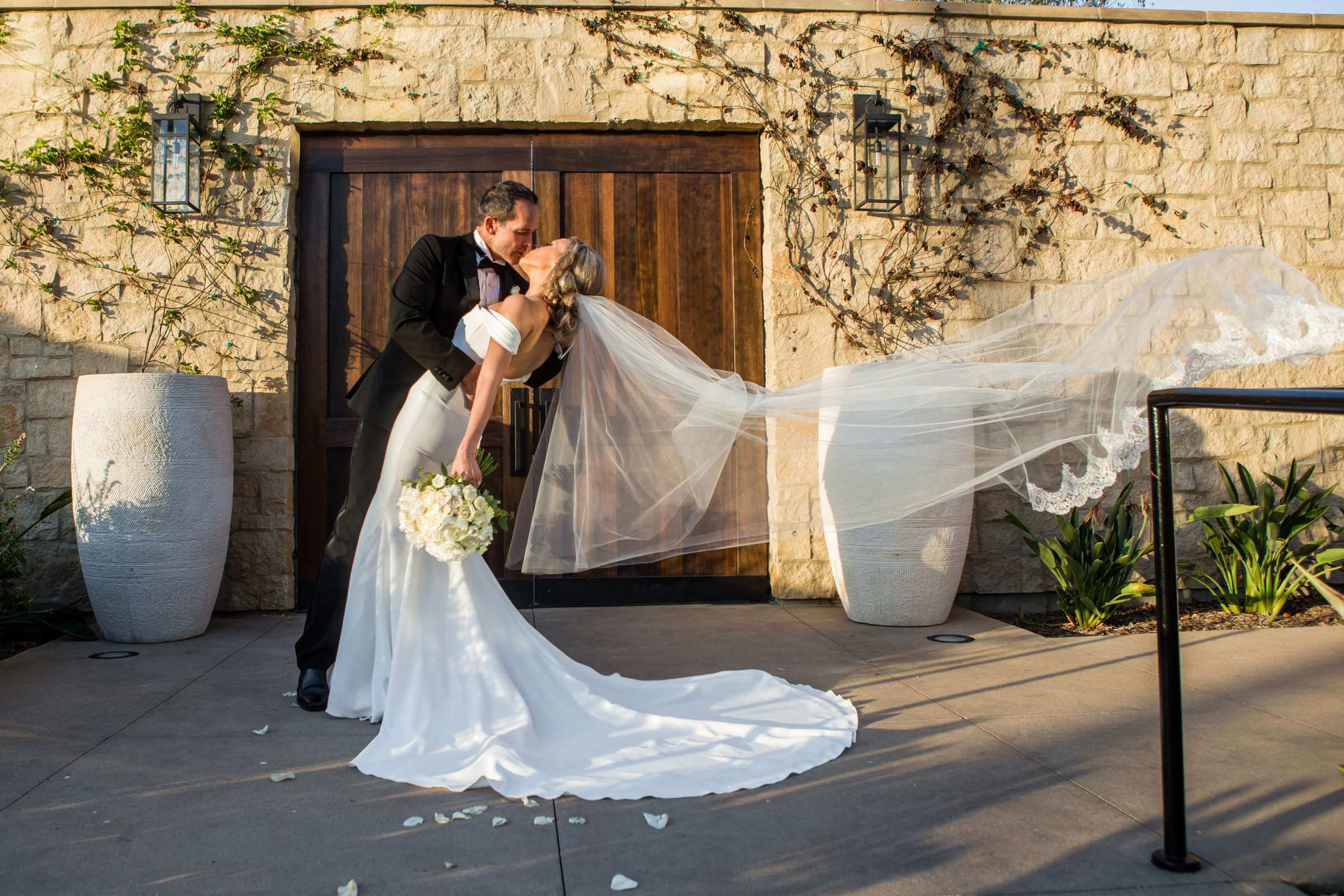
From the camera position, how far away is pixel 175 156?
4637 millimetres

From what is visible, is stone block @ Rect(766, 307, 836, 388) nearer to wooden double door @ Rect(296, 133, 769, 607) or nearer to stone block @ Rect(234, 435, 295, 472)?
wooden double door @ Rect(296, 133, 769, 607)

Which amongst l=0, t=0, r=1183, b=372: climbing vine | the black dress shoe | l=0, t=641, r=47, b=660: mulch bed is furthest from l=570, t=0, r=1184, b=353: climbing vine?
l=0, t=641, r=47, b=660: mulch bed

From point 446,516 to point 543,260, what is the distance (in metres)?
0.94

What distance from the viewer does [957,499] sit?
170 inches

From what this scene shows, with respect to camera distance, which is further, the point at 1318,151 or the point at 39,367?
the point at 1318,151

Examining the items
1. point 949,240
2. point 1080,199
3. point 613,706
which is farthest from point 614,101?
point 613,706

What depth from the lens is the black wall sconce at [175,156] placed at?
181 inches

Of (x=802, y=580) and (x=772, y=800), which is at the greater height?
(x=802, y=580)

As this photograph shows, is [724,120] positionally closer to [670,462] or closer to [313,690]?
[670,462]

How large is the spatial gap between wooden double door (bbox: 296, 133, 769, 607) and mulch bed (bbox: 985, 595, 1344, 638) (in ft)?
4.71

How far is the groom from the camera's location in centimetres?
308

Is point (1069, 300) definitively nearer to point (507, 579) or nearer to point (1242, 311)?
point (1242, 311)

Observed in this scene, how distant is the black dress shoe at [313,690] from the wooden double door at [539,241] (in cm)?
177

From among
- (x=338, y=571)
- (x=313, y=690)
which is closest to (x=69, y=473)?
(x=338, y=571)
